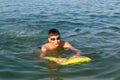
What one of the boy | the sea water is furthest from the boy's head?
the sea water

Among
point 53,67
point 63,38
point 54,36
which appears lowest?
point 53,67

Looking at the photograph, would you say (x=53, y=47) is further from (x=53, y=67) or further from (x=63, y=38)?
(x=63, y=38)

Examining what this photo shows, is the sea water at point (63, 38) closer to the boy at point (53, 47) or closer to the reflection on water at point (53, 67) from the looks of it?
the reflection on water at point (53, 67)

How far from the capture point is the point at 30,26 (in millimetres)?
12953

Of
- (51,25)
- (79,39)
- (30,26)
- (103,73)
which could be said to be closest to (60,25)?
(51,25)

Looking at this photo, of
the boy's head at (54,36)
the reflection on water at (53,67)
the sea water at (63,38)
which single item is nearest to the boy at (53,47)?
the boy's head at (54,36)

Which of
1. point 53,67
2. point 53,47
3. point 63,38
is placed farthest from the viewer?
point 63,38

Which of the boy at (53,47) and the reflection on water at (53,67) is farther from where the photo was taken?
the boy at (53,47)

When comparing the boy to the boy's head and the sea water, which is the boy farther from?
Answer: the sea water

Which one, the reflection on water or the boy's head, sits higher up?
the boy's head

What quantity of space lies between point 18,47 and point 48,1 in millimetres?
12726

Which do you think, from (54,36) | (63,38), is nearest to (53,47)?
(54,36)

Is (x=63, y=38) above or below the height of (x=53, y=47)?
above

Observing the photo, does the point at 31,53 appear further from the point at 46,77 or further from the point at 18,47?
the point at 46,77
